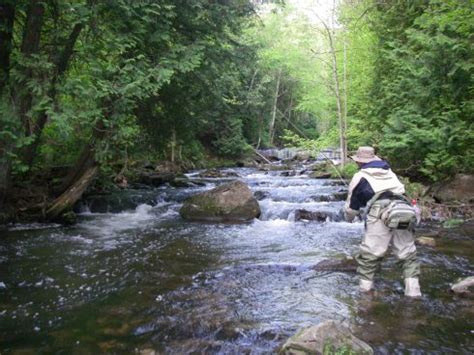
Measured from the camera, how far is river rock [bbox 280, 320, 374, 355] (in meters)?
3.87

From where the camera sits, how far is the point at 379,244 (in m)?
5.63

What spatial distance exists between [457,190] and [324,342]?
10057 millimetres

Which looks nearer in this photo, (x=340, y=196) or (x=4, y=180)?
(x=4, y=180)

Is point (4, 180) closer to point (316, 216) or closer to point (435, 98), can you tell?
point (316, 216)

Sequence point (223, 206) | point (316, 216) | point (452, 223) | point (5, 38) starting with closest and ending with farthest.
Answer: point (5, 38) → point (452, 223) → point (316, 216) → point (223, 206)

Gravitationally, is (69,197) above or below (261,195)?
above

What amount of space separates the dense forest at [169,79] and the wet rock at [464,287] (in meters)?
6.53

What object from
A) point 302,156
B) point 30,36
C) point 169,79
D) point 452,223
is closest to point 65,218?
point 30,36

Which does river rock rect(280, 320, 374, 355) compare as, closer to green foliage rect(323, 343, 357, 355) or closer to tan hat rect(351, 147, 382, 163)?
green foliage rect(323, 343, 357, 355)

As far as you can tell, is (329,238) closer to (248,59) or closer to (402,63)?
(248,59)

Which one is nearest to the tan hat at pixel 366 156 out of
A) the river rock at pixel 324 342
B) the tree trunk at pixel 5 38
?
the river rock at pixel 324 342

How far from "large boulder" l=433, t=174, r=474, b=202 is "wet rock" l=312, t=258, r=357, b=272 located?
21.5 ft

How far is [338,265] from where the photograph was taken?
7172 mm

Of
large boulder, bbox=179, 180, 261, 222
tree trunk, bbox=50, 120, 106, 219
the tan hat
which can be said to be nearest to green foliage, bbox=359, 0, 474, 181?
large boulder, bbox=179, 180, 261, 222
